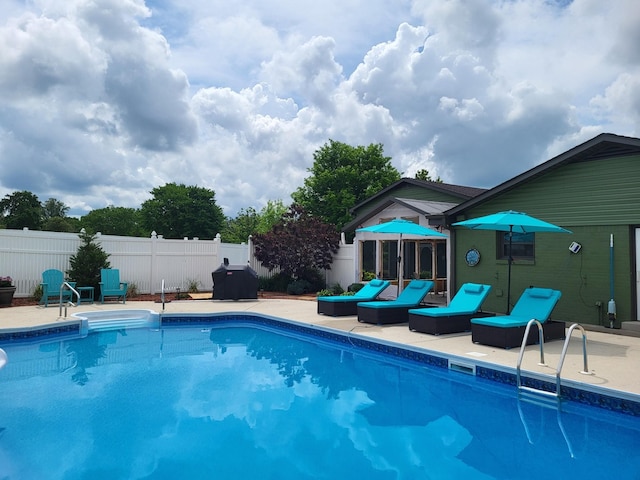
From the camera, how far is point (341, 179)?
31.6 metres

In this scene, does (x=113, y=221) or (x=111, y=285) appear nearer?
(x=111, y=285)

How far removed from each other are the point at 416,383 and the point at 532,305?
125 inches

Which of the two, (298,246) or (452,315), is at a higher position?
(298,246)

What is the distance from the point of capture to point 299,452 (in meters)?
4.25

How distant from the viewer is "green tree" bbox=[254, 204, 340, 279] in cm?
1711

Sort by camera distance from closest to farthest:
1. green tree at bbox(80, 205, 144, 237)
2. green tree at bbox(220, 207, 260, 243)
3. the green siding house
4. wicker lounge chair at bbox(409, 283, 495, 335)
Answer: wicker lounge chair at bbox(409, 283, 495, 335)
the green siding house
green tree at bbox(220, 207, 260, 243)
green tree at bbox(80, 205, 144, 237)

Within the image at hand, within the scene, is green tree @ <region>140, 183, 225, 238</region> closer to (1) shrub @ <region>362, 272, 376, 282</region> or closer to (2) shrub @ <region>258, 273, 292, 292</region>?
(2) shrub @ <region>258, 273, 292, 292</region>

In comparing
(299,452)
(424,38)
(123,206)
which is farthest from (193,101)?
(123,206)

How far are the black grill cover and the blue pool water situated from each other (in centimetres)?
654

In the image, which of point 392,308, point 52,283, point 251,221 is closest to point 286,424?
point 392,308

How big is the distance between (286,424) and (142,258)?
39.6 ft

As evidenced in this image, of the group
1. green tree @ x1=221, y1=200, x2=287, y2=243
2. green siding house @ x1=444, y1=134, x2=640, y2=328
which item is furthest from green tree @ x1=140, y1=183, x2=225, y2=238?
green siding house @ x1=444, y1=134, x2=640, y2=328

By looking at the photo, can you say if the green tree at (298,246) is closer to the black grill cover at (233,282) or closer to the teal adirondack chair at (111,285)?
the black grill cover at (233,282)

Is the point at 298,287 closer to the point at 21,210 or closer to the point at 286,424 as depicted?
the point at 286,424
